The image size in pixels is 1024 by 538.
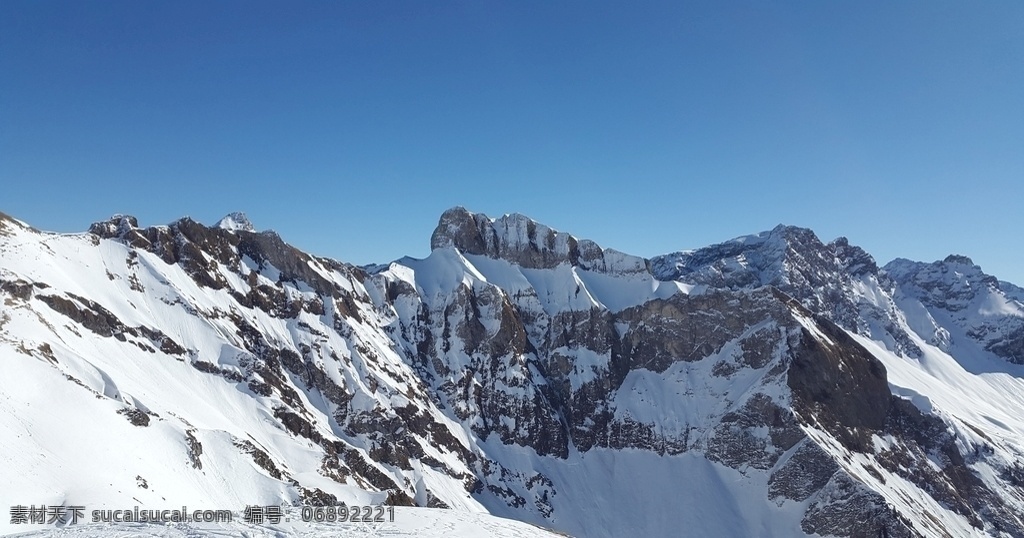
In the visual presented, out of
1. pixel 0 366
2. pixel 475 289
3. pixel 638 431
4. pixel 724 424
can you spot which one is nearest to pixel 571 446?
pixel 638 431

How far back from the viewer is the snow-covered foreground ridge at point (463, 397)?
82.3m

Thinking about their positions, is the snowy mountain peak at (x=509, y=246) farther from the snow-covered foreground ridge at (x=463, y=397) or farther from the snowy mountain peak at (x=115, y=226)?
the snowy mountain peak at (x=115, y=226)

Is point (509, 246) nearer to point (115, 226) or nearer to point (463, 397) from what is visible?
point (463, 397)

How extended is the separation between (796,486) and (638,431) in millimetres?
39067

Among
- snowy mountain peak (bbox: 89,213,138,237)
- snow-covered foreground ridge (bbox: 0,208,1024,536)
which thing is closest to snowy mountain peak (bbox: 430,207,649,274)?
snow-covered foreground ridge (bbox: 0,208,1024,536)

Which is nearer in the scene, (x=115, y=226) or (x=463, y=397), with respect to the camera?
(x=115, y=226)

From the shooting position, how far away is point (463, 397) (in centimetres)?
15775

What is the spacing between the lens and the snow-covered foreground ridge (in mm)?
82312

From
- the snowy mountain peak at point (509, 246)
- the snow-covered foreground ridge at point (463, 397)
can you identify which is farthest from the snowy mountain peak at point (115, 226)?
the snowy mountain peak at point (509, 246)

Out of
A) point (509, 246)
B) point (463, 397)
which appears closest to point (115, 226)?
point (463, 397)

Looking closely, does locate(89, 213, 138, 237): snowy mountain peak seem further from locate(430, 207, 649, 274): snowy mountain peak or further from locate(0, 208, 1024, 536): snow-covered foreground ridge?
locate(430, 207, 649, 274): snowy mountain peak

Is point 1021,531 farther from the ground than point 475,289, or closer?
closer

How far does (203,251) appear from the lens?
134750 millimetres

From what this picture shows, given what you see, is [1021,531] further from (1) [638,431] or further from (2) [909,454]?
(1) [638,431]
